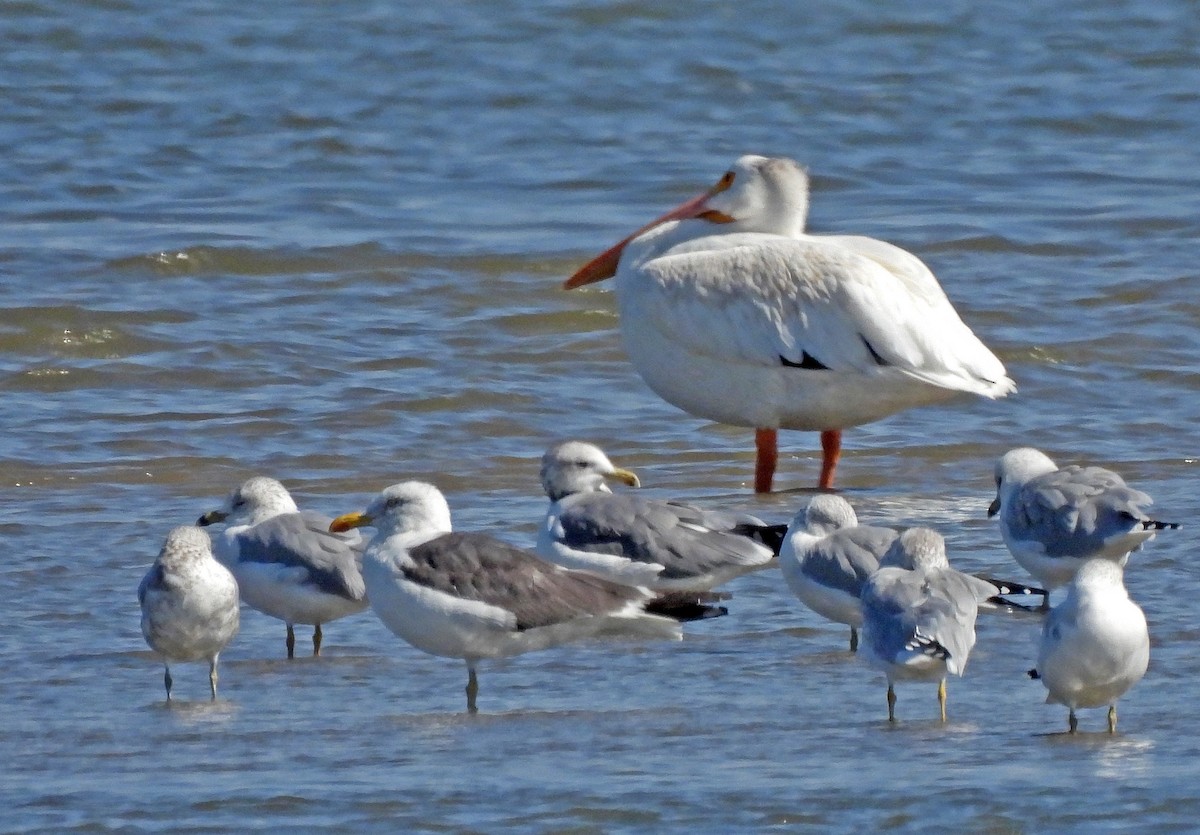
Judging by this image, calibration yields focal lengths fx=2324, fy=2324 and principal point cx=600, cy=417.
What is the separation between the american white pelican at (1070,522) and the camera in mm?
6980

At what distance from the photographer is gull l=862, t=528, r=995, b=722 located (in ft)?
18.7

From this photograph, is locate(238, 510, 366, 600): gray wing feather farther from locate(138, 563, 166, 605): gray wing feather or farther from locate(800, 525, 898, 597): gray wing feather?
locate(800, 525, 898, 597): gray wing feather

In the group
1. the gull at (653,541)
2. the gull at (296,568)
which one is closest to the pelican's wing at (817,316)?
the gull at (653,541)

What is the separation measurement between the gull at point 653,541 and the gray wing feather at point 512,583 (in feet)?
1.77

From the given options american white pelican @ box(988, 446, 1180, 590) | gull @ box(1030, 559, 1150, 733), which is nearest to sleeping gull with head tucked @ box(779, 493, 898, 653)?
american white pelican @ box(988, 446, 1180, 590)

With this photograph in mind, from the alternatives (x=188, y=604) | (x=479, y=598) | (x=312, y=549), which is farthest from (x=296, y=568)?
(x=479, y=598)

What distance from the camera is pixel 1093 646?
17.9 ft

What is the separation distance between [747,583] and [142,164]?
10.8 meters

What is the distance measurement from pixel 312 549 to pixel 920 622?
1967 mm

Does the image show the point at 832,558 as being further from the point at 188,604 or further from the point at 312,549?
the point at 188,604

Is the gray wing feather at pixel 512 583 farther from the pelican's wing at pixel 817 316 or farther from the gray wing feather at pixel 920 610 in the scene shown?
the pelican's wing at pixel 817 316

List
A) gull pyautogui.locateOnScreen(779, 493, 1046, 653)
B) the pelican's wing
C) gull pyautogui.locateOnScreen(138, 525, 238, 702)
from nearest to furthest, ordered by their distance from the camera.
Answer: gull pyautogui.locateOnScreen(138, 525, 238, 702) < gull pyautogui.locateOnScreen(779, 493, 1046, 653) < the pelican's wing

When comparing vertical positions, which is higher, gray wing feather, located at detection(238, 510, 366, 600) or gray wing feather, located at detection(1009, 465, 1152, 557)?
gray wing feather, located at detection(1009, 465, 1152, 557)

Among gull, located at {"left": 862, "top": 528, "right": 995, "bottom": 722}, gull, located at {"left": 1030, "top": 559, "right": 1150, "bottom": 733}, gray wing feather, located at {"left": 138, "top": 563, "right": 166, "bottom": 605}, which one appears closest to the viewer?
gull, located at {"left": 1030, "top": 559, "right": 1150, "bottom": 733}
